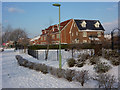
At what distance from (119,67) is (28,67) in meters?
7.82

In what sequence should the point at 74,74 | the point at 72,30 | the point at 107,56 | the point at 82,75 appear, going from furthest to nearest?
1. the point at 72,30
2. the point at 107,56
3. the point at 74,74
4. the point at 82,75

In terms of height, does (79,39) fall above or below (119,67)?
above

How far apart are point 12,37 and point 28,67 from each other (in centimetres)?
7206

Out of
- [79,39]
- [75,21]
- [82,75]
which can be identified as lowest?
[82,75]

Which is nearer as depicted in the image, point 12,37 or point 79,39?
point 79,39

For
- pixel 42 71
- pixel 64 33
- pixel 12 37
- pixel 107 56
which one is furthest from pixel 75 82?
pixel 12 37

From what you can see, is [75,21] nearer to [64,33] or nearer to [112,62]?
[64,33]

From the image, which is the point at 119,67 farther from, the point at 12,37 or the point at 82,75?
the point at 12,37

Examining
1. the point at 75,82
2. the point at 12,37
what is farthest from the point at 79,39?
the point at 12,37

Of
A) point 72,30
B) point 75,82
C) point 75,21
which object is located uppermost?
point 75,21

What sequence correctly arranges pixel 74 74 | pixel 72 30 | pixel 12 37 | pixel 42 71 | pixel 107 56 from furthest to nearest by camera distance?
pixel 12 37 → pixel 72 30 → pixel 107 56 → pixel 42 71 → pixel 74 74

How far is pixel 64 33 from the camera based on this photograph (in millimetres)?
38438

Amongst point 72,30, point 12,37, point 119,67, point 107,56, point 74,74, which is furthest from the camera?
point 12,37

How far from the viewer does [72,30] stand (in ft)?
126
